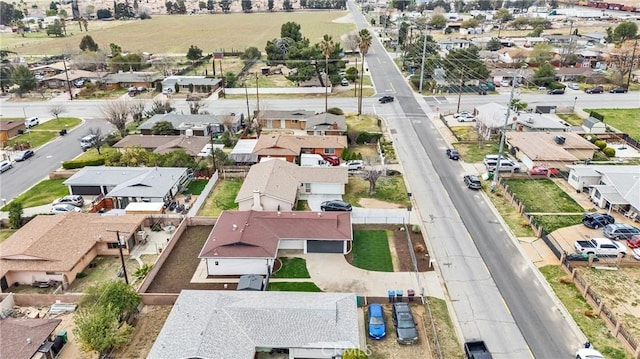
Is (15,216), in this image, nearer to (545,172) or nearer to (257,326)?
(257,326)

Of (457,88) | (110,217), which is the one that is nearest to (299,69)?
(457,88)

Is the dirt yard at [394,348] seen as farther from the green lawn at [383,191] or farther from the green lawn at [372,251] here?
the green lawn at [383,191]

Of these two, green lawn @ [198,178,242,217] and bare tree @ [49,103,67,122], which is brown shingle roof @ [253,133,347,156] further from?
bare tree @ [49,103,67,122]

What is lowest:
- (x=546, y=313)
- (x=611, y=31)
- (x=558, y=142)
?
(x=546, y=313)

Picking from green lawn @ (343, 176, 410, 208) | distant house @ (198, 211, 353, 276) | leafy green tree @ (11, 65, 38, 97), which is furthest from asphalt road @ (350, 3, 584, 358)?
leafy green tree @ (11, 65, 38, 97)

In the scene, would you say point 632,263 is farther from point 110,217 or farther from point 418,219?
point 110,217

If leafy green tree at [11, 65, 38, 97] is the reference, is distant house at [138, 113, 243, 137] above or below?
below

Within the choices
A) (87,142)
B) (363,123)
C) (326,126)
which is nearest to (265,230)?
(326,126)
